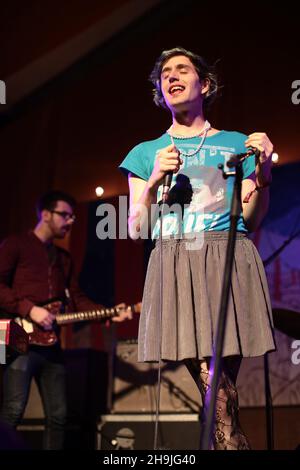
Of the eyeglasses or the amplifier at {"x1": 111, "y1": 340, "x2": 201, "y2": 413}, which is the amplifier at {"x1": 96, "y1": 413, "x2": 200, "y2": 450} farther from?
the eyeglasses

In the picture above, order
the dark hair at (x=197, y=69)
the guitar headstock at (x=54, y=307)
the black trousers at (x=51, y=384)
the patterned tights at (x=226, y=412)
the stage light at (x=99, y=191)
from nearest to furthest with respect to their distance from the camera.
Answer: the patterned tights at (x=226, y=412)
the dark hair at (x=197, y=69)
the black trousers at (x=51, y=384)
the guitar headstock at (x=54, y=307)
the stage light at (x=99, y=191)

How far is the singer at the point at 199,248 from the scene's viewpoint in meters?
1.80

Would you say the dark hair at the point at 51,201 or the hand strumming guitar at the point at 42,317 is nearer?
the hand strumming guitar at the point at 42,317

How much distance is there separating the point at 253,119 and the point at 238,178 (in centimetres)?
284

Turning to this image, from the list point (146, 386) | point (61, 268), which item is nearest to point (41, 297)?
point (61, 268)

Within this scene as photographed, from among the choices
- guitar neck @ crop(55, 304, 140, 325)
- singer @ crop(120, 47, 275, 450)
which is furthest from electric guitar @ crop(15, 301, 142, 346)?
singer @ crop(120, 47, 275, 450)

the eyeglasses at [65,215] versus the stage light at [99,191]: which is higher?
the stage light at [99,191]

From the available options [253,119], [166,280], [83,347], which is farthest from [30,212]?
[166,280]

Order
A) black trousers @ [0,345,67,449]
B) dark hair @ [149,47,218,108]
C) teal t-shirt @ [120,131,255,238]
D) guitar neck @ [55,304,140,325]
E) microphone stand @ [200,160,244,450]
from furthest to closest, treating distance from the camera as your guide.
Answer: guitar neck @ [55,304,140,325] → black trousers @ [0,345,67,449] → dark hair @ [149,47,218,108] → teal t-shirt @ [120,131,255,238] → microphone stand @ [200,160,244,450]

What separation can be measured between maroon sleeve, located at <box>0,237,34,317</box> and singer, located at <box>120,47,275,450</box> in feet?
6.90

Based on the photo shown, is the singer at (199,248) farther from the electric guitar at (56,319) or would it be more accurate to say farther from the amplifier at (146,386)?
the amplifier at (146,386)

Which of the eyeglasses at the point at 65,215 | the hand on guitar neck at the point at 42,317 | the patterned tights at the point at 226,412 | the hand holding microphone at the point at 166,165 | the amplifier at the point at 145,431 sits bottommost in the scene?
the amplifier at the point at 145,431

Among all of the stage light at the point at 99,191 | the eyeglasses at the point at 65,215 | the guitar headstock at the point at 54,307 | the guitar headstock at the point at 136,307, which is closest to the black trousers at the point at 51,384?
the guitar headstock at the point at 54,307

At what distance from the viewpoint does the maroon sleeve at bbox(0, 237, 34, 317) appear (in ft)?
13.1
